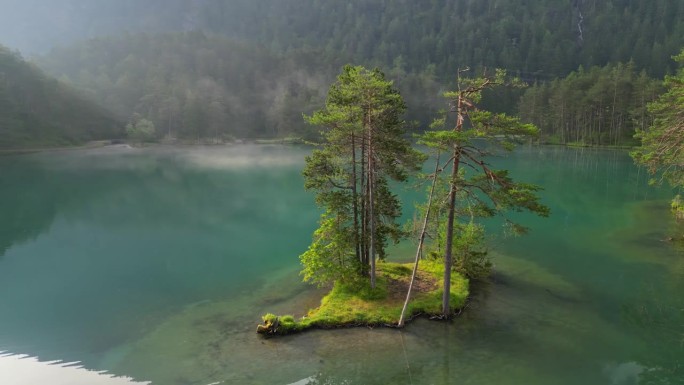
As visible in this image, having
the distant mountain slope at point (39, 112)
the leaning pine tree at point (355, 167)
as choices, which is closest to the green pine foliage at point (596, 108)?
the leaning pine tree at point (355, 167)

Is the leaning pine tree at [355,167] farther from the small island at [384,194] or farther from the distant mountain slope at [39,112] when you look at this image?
the distant mountain slope at [39,112]

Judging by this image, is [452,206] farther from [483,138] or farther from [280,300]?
[280,300]

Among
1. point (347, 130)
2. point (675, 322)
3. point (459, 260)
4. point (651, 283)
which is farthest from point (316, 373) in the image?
point (651, 283)

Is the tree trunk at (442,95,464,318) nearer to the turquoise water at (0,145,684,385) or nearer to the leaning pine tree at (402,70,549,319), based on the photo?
the leaning pine tree at (402,70,549,319)

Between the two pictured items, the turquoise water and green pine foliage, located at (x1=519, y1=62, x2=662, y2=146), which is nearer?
the turquoise water

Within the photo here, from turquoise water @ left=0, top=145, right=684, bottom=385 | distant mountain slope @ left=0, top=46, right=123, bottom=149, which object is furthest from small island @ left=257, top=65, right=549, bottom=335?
distant mountain slope @ left=0, top=46, right=123, bottom=149

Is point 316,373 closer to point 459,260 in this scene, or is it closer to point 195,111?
point 459,260
